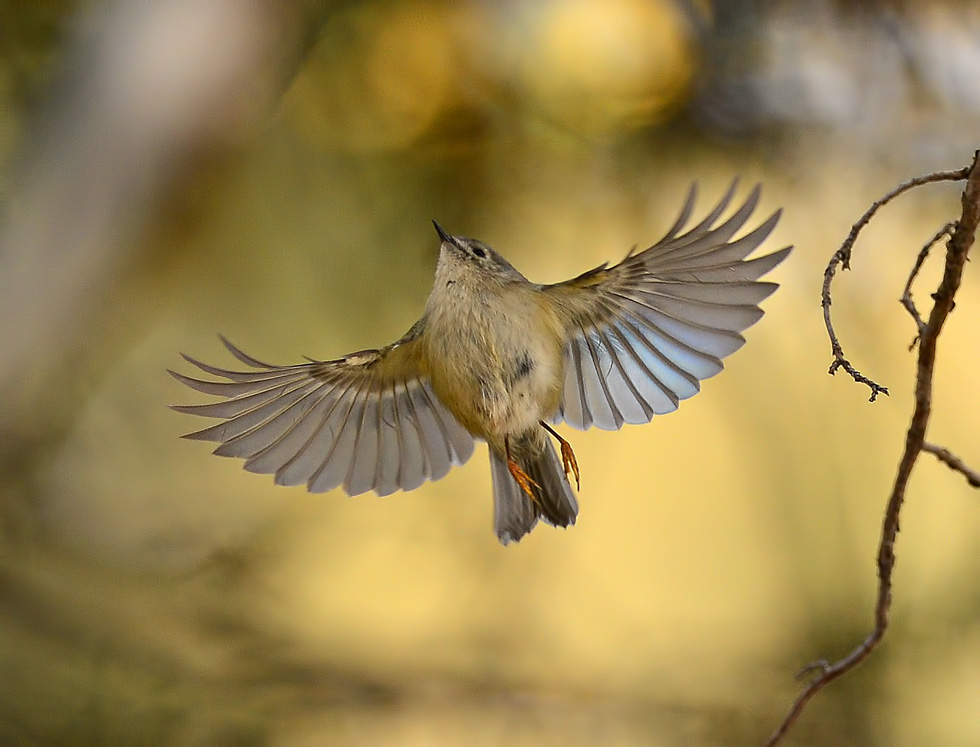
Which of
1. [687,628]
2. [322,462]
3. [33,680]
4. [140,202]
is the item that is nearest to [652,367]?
[322,462]

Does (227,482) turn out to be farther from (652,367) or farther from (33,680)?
(652,367)

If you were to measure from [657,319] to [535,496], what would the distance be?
0.98 ft

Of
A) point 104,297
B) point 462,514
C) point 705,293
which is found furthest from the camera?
point 462,514

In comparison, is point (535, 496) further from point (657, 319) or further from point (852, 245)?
point (852, 245)

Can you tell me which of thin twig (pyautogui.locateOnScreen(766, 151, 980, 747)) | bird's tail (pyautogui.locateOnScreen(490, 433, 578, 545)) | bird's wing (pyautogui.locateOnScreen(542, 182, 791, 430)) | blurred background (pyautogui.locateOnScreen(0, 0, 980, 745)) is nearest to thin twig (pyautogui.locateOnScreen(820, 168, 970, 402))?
thin twig (pyautogui.locateOnScreen(766, 151, 980, 747))

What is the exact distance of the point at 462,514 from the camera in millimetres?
2396

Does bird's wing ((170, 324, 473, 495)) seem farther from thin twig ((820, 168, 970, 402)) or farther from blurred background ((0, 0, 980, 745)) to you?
blurred background ((0, 0, 980, 745))

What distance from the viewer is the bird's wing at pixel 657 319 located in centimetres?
114

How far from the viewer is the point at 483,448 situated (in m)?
2.37

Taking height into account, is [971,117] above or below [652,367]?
above

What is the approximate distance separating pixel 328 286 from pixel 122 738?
1116 mm

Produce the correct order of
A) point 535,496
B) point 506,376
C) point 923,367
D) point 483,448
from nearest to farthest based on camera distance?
1. point 923,367
2. point 506,376
3. point 535,496
4. point 483,448

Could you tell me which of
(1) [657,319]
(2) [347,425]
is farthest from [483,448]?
(1) [657,319]

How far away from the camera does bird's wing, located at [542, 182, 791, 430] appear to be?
3.75 ft
